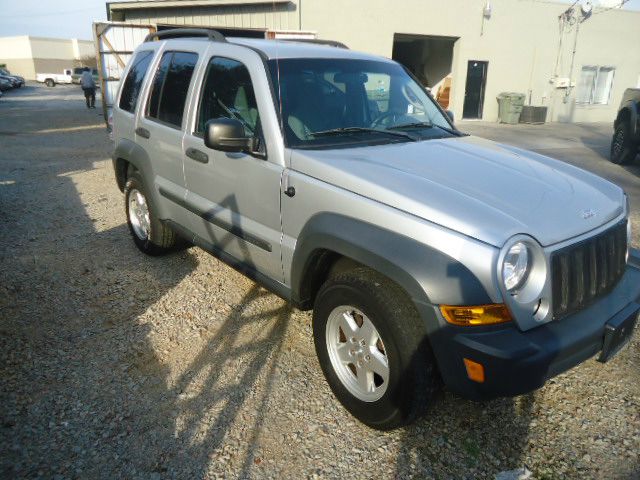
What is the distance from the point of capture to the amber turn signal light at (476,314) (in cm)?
210

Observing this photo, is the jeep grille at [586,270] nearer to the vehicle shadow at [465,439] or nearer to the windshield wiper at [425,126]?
the vehicle shadow at [465,439]

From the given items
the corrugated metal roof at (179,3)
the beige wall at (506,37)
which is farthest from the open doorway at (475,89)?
the corrugated metal roof at (179,3)

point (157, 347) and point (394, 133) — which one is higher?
point (394, 133)

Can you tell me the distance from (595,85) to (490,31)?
20.8 ft

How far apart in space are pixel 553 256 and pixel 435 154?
996 mm

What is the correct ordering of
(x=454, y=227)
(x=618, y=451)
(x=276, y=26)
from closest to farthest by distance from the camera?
(x=454, y=227)
(x=618, y=451)
(x=276, y=26)

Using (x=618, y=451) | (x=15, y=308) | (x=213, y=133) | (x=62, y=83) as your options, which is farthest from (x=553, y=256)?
(x=62, y=83)

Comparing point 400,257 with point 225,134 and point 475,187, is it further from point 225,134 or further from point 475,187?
point 225,134

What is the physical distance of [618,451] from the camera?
2545 millimetres

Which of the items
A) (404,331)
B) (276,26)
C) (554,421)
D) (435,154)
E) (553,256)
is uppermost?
(276,26)

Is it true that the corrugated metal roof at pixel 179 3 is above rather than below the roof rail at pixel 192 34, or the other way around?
above

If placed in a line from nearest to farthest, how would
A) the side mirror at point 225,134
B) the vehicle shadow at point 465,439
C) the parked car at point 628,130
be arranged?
the vehicle shadow at point 465,439, the side mirror at point 225,134, the parked car at point 628,130

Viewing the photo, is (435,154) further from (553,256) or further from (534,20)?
(534,20)

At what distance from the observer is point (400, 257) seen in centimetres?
223
